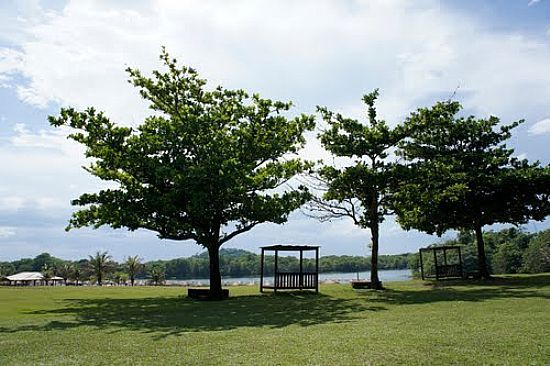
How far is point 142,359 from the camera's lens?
8.16 m

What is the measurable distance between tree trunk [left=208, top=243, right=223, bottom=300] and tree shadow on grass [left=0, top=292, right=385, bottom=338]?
4.37 ft

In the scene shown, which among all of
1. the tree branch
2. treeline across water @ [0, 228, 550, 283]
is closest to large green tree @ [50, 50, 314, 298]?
the tree branch

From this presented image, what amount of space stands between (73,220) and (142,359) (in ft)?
49.8

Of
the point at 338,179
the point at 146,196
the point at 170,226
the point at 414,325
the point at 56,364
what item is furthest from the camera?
the point at 338,179

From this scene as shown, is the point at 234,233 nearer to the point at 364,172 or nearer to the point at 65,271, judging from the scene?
the point at 364,172

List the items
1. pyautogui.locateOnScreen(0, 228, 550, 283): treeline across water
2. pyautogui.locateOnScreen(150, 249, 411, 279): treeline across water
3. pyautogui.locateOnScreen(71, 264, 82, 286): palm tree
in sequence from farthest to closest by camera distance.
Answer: pyautogui.locateOnScreen(150, 249, 411, 279): treeline across water
pyautogui.locateOnScreen(71, 264, 82, 286): palm tree
pyautogui.locateOnScreen(0, 228, 550, 283): treeline across water

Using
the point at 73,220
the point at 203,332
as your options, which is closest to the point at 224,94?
the point at 73,220

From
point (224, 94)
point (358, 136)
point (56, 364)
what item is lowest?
point (56, 364)

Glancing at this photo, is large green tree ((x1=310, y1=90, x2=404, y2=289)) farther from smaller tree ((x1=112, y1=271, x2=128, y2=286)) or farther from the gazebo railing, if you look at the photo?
smaller tree ((x1=112, y1=271, x2=128, y2=286))

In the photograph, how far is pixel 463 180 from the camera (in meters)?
27.6

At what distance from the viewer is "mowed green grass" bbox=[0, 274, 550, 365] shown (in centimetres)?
789

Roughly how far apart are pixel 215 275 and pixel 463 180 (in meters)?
14.8

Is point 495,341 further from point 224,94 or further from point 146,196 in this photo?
point 224,94

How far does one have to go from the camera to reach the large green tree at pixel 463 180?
82.2ft
